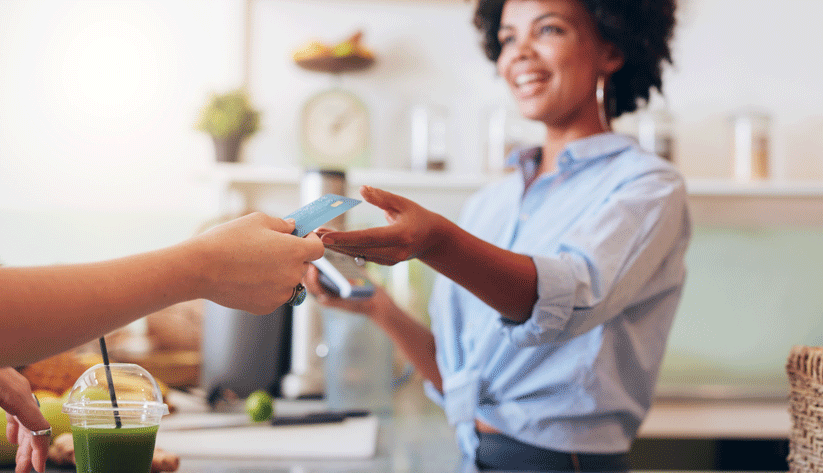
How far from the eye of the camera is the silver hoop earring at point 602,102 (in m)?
1.13

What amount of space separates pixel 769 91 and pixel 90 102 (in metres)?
1.98

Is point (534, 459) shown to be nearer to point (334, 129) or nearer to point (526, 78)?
point (526, 78)

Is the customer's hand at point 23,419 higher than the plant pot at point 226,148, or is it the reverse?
the plant pot at point 226,148

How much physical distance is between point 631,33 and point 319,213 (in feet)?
2.28

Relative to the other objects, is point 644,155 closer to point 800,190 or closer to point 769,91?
point 800,190

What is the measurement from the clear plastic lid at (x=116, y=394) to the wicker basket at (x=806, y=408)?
639 millimetres

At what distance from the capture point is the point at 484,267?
78 cm

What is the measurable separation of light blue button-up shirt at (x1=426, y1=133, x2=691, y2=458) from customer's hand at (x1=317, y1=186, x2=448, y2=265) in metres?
0.18

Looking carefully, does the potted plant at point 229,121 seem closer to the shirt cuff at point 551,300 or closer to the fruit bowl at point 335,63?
the fruit bowl at point 335,63

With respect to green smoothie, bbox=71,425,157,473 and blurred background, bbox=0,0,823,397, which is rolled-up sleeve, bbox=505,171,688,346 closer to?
green smoothie, bbox=71,425,157,473

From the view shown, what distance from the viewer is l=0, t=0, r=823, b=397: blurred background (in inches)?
76.4

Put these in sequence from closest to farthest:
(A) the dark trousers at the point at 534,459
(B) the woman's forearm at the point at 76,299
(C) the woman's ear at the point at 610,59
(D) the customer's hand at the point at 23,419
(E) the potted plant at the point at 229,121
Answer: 1. (B) the woman's forearm at the point at 76,299
2. (D) the customer's hand at the point at 23,419
3. (A) the dark trousers at the point at 534,459
4. (C) the woman's ear at the point at 610,59
5. (E) the potted plant at the point at 229,121

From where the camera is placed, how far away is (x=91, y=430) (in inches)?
23.9

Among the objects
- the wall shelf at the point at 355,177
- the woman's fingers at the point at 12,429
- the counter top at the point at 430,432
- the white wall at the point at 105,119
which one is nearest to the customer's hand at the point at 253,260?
the woman's fingers at the point at 12,429
